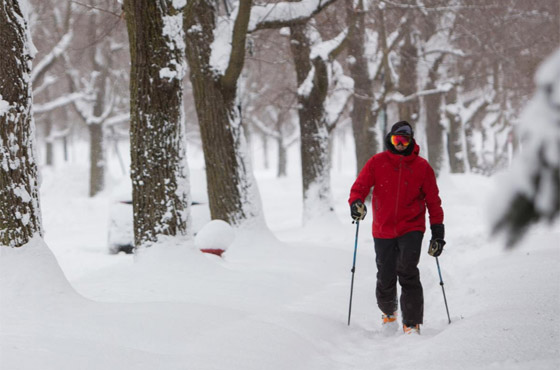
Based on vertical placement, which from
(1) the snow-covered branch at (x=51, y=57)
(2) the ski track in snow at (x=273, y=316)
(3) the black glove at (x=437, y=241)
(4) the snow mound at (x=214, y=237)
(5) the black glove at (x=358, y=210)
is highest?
(1) the snow-covered branch at (x=51, y=57)

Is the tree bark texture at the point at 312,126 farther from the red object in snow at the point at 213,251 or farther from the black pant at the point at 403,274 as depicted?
the black pant at the point at 403,274

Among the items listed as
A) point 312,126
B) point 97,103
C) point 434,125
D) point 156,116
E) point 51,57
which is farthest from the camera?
point 97,103

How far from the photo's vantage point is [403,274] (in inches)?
225

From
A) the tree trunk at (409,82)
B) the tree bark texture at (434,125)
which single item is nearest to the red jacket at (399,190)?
the tree trunk at (409,82)

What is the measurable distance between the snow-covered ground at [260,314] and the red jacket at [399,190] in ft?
3.16

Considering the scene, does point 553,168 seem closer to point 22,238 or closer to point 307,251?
point 22,238

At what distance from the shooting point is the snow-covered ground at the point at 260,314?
419 cm

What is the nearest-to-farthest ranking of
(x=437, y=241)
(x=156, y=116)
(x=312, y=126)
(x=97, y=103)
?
(x=437, y=241)
(x=156, y=116)
(x=312, y=126)
(x=97, y=103)

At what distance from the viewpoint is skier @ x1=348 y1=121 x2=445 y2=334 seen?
18.4 ft

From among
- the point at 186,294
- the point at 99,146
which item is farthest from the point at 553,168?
the point at 99,146

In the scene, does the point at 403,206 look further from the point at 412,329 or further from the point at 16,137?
the point at 16,137

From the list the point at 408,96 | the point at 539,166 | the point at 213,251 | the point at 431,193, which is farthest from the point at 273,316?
the point at 408,96

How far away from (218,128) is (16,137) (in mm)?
5113

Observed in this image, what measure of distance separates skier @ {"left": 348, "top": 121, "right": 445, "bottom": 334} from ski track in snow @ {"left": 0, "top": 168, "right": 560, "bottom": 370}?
0.48 meters
